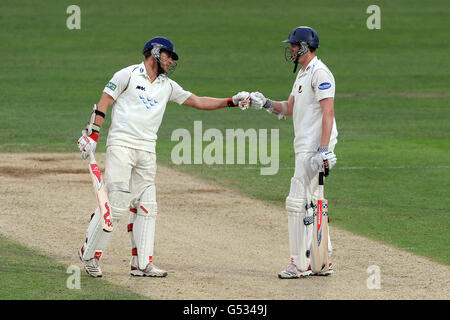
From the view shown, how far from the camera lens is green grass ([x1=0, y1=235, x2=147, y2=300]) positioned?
28.3ft

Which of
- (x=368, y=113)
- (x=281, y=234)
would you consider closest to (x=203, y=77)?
(x=368, y=113)

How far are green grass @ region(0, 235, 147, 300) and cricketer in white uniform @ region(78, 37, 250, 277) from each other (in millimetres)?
348

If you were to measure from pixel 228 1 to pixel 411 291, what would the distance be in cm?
3438

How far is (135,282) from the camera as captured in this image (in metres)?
9.29

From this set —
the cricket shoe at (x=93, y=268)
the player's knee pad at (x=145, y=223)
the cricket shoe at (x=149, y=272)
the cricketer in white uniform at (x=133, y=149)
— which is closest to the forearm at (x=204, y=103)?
the cricketer in white uniform at (x=133, y=149)

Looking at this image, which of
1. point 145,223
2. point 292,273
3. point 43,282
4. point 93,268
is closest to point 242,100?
point 145,223

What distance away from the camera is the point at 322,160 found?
31.0 ft

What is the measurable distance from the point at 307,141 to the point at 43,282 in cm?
292

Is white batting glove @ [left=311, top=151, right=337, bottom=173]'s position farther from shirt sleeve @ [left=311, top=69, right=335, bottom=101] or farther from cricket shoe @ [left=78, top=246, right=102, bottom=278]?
cricket shoe @ [left=78, top=246, right=102, bottom=278]

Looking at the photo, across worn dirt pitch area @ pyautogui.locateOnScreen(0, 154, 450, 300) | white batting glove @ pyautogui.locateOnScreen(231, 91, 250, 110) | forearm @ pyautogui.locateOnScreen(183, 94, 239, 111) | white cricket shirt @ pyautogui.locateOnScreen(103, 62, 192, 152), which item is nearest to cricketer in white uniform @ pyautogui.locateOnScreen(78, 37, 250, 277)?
white cricket shirt @ pyautogui.locateOnScreen(103, 62, 192, 152)

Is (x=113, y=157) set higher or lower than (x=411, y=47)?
lower

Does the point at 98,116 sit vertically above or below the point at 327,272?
above

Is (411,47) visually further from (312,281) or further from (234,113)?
(312,281)

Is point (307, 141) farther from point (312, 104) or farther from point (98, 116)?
point (98, 116)
